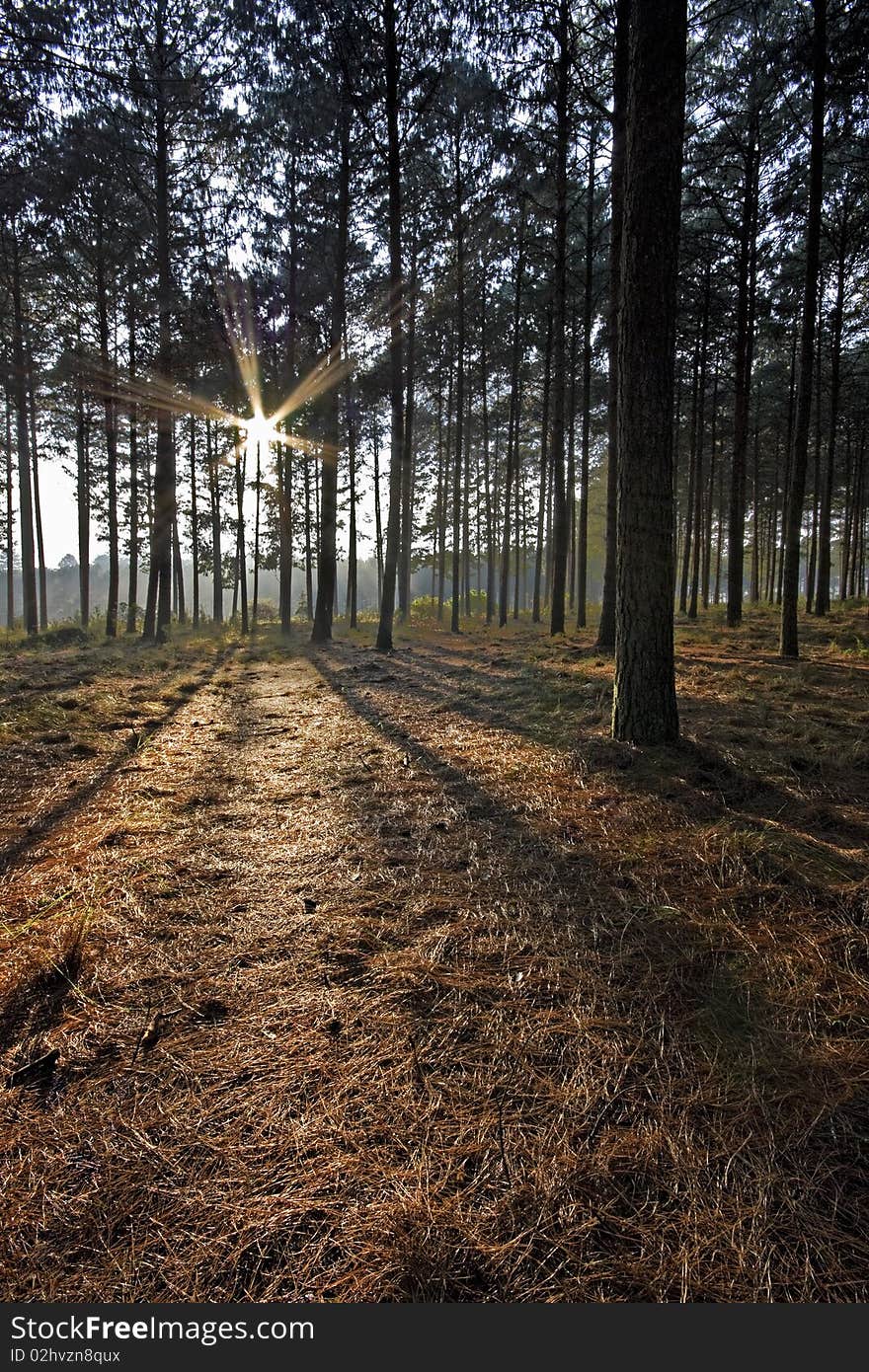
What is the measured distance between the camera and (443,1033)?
164 centimetres

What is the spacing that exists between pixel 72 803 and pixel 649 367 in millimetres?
5029

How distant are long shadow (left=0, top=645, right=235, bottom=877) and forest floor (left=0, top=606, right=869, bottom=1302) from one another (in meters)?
0.05

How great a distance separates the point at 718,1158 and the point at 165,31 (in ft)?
63.2

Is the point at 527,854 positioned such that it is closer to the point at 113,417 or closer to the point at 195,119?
the point at 195,119

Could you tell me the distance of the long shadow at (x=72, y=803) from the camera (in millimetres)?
2832

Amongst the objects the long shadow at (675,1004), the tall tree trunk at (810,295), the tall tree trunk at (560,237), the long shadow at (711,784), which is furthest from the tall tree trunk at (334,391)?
the long shadow at (675,1004)

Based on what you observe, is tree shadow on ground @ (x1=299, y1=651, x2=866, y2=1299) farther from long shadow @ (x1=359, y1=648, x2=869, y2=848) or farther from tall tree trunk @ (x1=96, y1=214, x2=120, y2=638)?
tall tree trunk @ (x1=96, y1=214, x2=120, y2=638)

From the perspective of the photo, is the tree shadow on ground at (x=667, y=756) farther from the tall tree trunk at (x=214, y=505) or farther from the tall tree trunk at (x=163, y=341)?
the tall tree trunk at (x=214, y=505)

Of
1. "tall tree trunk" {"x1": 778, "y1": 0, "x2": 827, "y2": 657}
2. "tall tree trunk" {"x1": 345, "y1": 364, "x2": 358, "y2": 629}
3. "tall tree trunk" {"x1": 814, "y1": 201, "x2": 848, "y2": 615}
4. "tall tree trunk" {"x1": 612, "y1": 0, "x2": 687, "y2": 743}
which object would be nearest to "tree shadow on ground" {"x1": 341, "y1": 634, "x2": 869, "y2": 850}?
"tall tree trunk" {"x1": 612, "y1": 0, "x2": 687, "y2": 743}

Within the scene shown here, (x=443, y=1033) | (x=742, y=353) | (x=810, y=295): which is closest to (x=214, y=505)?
(x=742, y=353)

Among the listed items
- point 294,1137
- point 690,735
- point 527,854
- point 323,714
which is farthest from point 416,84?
point 294,1137

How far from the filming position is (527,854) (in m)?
2.80

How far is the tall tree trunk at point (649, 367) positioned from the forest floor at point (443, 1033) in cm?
66

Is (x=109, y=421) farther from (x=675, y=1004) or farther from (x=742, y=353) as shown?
(x=675, y=1004)
